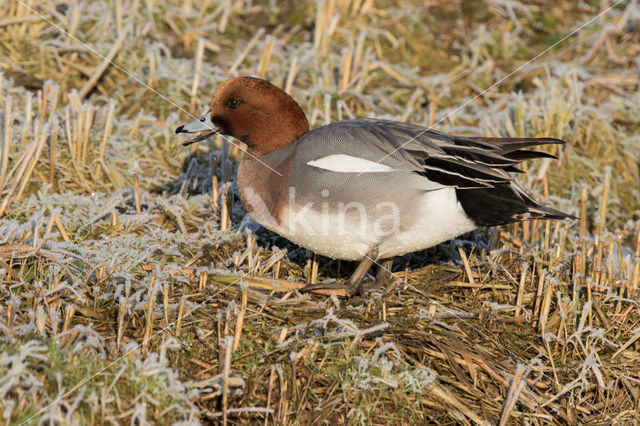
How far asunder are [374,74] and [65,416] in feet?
11.3

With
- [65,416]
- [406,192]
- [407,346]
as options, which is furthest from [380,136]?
[65,416]

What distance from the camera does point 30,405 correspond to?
200 cm

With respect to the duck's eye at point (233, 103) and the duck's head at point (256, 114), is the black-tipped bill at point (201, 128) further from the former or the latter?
the duck's eye at point (233, 103)

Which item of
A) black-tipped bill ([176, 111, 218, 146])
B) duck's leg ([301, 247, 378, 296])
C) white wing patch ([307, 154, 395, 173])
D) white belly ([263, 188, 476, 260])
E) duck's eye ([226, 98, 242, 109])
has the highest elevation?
duck's eye ([226, 98, 242, 109])

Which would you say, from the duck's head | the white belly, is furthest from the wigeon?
the duck's head

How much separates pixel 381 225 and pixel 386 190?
14 centimetres

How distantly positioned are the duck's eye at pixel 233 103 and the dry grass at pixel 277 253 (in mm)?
531

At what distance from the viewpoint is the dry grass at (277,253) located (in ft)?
7.60

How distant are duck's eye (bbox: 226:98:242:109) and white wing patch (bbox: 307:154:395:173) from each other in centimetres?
54

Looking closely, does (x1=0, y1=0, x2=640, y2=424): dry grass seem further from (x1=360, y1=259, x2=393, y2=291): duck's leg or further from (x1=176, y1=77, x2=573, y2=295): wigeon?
(x1=176, y1=77, x2=573, y2=295): wigeon

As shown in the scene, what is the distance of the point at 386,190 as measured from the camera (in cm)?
274

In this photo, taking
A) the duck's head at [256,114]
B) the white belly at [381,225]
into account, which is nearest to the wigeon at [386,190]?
the white belly at [381,225]

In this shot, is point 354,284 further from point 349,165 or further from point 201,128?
point 201,128

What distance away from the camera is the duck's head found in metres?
3.05
